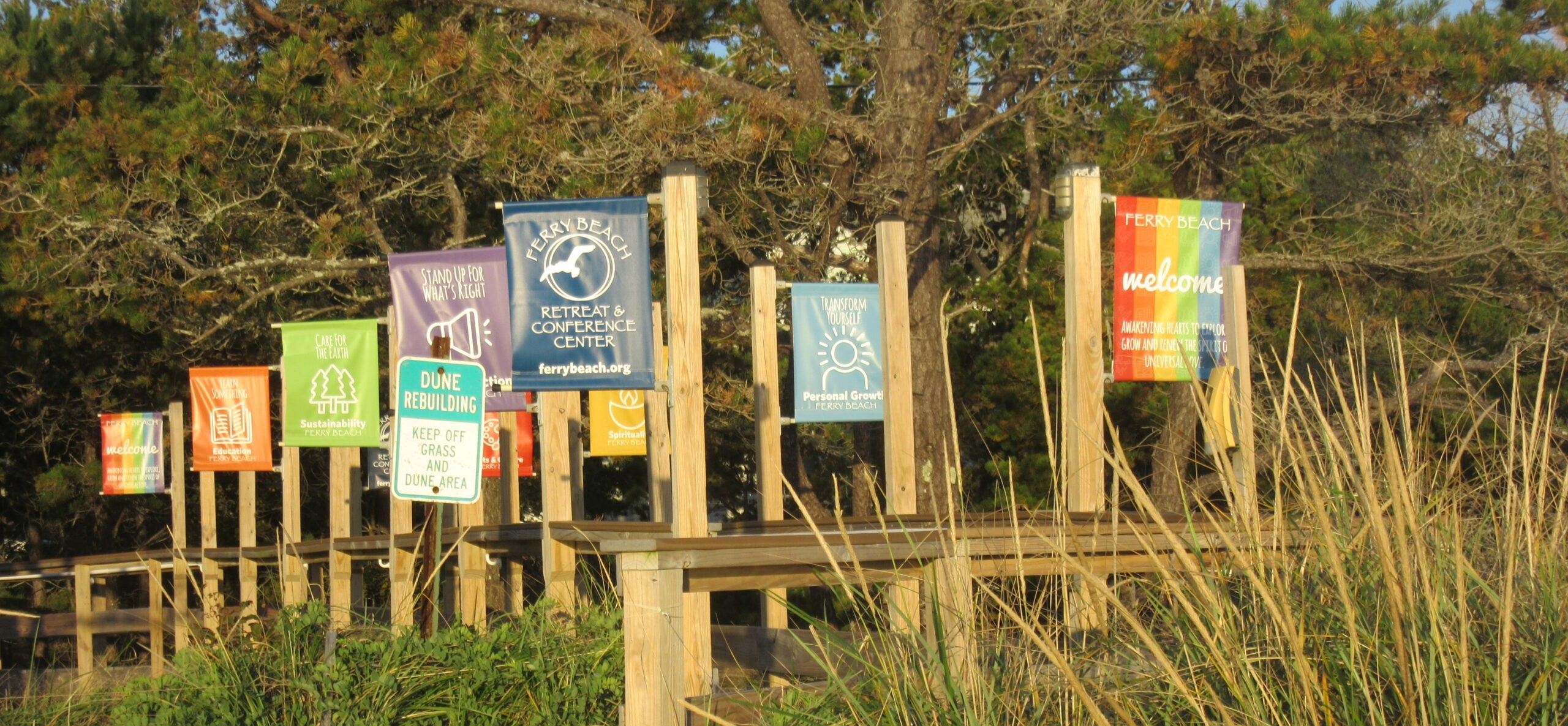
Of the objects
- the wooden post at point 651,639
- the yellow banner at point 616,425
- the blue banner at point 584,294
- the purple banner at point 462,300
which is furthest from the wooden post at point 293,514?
the wooden post at point 651,639

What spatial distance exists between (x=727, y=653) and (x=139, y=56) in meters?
13.0

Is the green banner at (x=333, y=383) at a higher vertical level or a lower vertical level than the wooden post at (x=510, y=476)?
higher

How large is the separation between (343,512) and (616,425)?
249 centimetres

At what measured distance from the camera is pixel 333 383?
11164 mm

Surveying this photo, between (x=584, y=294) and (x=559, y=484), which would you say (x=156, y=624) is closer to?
(x=559, y=484)

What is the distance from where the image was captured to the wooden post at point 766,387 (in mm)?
9430

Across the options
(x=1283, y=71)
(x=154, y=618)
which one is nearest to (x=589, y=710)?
(x=154, y=618)

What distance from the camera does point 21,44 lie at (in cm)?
1728

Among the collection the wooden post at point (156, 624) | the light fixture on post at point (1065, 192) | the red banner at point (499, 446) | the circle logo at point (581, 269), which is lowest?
the wooden post at point (156, 624)

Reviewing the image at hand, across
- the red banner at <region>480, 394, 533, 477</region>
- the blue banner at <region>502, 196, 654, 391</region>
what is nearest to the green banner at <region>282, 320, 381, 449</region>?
the red banner at <region>480, 394, 533, 477</region>

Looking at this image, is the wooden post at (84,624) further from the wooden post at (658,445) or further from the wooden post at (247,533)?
the wooden post at (658,445)

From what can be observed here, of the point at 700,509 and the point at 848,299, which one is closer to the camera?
the point at 700,509

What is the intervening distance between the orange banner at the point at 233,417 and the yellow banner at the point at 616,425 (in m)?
2.97

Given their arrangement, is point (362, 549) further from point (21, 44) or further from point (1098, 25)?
point (21, 44)
